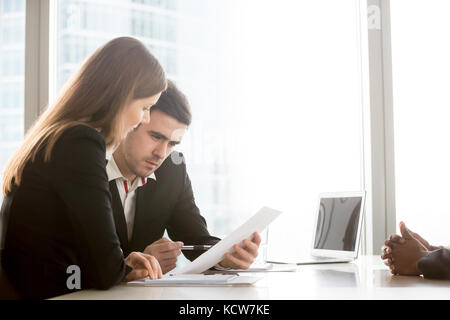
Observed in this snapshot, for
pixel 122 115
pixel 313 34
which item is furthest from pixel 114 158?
pixel 313 34

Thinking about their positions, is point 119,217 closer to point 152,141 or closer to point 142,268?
point 152,141

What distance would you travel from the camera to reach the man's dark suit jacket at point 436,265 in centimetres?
112

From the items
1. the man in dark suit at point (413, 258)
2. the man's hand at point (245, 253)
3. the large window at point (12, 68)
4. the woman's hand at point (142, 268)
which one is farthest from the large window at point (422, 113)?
the large window at point (12, 68)

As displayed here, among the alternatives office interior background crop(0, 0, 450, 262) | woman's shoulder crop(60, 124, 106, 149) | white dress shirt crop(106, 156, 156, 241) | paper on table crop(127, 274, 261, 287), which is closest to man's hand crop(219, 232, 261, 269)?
paper on table crop(127, 274, 261, 287)

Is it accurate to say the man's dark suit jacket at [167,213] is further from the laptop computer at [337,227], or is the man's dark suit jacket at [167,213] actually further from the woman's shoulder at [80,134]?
the woman's shoulder at [80,134]

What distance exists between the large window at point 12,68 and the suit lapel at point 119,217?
3.21 feet

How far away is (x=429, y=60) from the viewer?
88.3 inches

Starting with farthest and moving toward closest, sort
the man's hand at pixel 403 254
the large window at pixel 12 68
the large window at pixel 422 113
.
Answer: the large window at pixel 12 68 → the large window at pixel 422 113 → the man's hand at pixel 403 254

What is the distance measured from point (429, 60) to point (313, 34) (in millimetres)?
536

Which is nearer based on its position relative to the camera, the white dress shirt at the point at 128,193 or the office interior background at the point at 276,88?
the white dress shirt at the point at 128,193

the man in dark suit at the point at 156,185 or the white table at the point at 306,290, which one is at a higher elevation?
the man in dark suit at the point at 156,185

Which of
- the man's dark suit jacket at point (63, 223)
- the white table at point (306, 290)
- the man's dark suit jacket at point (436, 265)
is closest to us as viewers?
the white table at point (306, 290)

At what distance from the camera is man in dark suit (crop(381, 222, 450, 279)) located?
3.71 feet

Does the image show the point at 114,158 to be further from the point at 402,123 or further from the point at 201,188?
the point at 402,123
